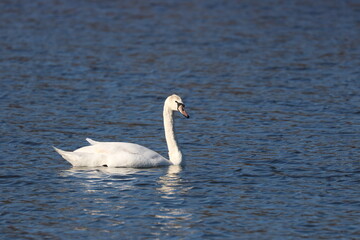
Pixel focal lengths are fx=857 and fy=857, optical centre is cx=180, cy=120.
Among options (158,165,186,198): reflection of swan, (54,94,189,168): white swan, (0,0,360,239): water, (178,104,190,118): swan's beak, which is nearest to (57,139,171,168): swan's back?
(54,94,189,168): white swan

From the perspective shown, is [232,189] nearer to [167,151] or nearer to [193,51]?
[167,151]

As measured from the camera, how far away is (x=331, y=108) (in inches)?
838

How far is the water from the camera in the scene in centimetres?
1305

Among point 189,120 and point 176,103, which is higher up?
point 176,103

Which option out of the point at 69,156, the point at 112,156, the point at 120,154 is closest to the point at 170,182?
the point at 120,154

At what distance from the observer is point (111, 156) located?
16.0 metres

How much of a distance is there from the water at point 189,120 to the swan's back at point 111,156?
0.19 metres

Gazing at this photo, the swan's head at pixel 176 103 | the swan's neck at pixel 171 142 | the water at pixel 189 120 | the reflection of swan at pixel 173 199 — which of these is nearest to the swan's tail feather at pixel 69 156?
the water at pixel 189 120

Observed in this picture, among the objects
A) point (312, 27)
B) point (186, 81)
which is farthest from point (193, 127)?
point (312, 27)

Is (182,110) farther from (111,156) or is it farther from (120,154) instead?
(111,156)

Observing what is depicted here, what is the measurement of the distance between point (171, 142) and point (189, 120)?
3.89 metres

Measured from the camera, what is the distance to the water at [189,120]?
42.8 ft

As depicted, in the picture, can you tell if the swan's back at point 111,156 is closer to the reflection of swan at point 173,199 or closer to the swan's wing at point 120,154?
the swan's wing at point 120,154

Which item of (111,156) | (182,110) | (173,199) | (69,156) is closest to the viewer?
(173,199)
